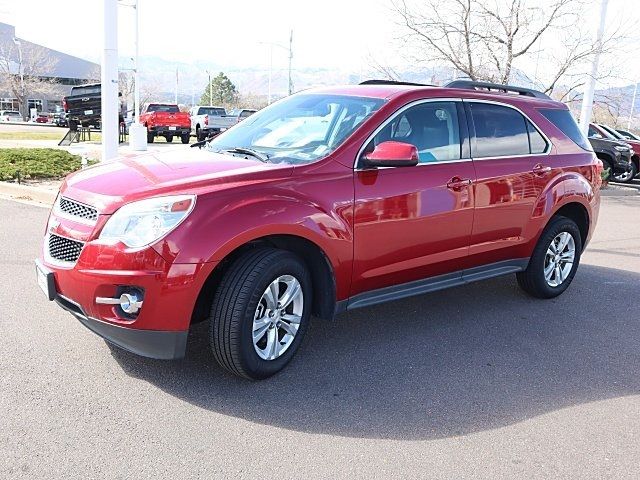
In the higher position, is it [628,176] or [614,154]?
[614,154]

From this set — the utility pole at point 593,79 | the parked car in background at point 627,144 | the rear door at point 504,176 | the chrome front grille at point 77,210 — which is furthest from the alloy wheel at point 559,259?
the parked car in background at point 627,144

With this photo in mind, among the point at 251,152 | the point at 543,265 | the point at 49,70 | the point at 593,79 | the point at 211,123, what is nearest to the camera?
the point at 251,152

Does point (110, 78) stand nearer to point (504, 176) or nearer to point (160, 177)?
point (160, 177)

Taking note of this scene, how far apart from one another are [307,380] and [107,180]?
174 centimetres

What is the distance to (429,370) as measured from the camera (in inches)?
161

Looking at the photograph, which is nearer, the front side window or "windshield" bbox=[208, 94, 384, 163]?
"windshield" bbox=[208, 94, 384, 163]

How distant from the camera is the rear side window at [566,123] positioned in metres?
5.66

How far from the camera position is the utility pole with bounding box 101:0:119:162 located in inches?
388

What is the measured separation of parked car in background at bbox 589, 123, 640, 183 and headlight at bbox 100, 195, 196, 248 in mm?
17111

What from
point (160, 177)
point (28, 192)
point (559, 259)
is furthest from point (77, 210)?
point (28, 192)

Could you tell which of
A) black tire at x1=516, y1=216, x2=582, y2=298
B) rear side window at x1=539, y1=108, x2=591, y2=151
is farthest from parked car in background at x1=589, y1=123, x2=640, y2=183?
black tire at x1=516, y1=216, x2=582, y2=298

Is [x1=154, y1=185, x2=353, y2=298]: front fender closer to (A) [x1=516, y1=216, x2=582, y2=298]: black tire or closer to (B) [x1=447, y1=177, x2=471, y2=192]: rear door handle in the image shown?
(B) [x1=447, y1=177, x2=471, y2=192]: rear door handle

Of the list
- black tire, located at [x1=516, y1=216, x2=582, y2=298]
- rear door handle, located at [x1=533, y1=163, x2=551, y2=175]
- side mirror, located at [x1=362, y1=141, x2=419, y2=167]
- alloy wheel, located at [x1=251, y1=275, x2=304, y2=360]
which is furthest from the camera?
black tire, located at [x1=516, y1=216, x2=582, y2=298]

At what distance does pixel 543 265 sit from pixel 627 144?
14.0 m
